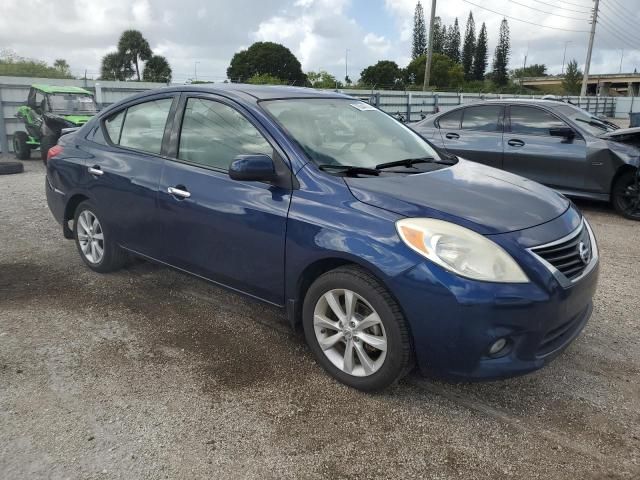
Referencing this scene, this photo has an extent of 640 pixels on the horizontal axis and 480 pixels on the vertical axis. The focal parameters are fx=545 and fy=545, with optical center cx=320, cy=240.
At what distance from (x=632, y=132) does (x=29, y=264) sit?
23.5 ft

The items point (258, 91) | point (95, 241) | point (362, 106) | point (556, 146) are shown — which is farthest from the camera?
point (556, 146)

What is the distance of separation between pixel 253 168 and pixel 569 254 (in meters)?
1.78

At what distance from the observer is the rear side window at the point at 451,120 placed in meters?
8.22

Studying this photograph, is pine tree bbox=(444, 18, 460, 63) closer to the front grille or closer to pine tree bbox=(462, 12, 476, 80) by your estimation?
pine tree bbox=(462, 12, 476, 80)

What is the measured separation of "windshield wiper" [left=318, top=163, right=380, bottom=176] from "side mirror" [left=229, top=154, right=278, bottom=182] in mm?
299

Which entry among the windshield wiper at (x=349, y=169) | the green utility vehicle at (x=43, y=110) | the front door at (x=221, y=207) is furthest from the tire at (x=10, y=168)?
the windshield wiper at (x=349, y=169)

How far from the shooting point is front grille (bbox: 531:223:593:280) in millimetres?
2748

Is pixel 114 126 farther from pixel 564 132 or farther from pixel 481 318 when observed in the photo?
pixel 564 132

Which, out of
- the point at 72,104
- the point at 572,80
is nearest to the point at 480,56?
the point at 572,80

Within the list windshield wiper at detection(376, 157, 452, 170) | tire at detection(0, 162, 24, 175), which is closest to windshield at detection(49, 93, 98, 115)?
tire at detection(0, 162, 24, 175)

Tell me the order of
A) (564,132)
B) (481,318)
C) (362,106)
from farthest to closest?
1. (564,132)
2. (362,106)
3. (481,318)

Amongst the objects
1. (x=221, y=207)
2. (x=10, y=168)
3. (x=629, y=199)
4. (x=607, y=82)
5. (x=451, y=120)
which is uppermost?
(x=607, y=82)

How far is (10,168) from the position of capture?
10.6 metres

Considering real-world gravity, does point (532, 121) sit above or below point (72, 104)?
below
